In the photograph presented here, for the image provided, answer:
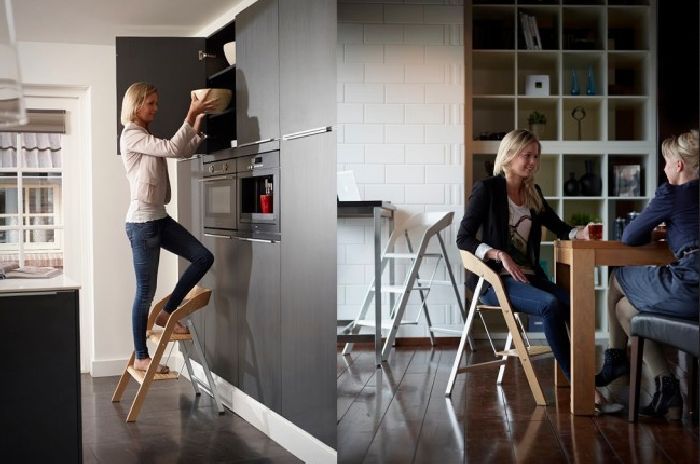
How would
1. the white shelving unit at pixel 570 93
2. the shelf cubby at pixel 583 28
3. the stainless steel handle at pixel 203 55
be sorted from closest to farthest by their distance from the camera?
the stainless steel handle at pixel 203 55 → the white shelving unit at pixel 570 93 → the shelf cubby at pixel 583 28

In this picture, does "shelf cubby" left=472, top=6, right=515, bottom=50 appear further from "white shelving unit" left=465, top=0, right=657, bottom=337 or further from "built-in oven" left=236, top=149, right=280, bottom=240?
"built-in oven" left=236, top=149, right=280, bottom=240

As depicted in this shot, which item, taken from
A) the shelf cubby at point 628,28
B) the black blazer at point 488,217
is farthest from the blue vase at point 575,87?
the black blazer at point 488,217

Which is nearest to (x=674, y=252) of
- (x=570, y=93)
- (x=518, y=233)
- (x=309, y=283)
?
(x=518, y=233)

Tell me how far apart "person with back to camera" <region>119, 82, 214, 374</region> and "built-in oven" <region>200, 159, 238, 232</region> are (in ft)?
0.68

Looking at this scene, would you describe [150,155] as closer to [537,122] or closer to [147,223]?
[147,223]

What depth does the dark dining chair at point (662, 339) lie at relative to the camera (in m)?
3.55

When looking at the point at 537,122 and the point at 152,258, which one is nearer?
the point at 152,258

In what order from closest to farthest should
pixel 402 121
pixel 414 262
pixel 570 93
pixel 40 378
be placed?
pixel 40 378 < pixel 414 262 < pixel 402 121 < pixel 570 93

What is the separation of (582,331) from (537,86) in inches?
119

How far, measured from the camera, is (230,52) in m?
4.53

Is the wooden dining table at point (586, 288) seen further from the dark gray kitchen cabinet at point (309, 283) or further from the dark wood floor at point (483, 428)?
the dark gray kitchen cabinet at point (309, 283)

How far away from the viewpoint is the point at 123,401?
15.9ft

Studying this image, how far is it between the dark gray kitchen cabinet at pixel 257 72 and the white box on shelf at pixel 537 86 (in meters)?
2.98

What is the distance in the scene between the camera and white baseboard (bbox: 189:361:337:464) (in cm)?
340
